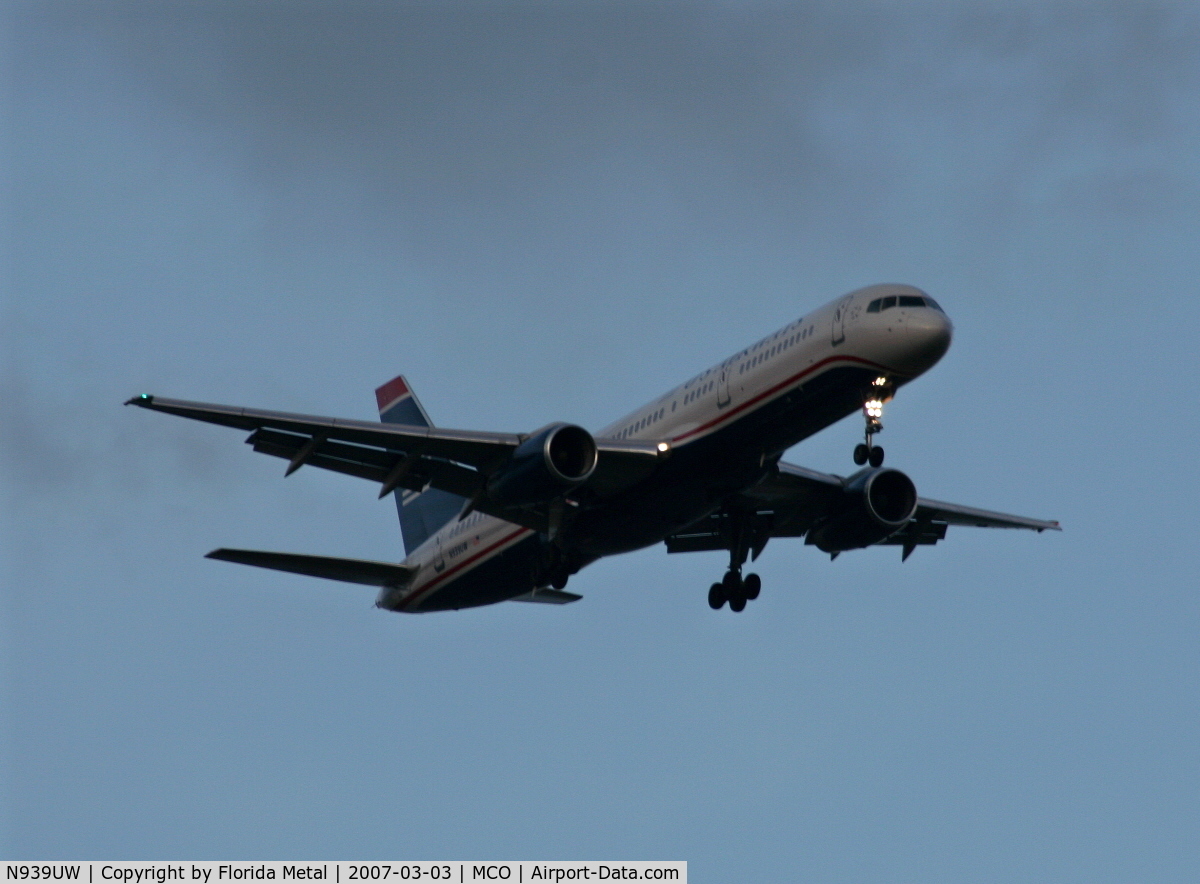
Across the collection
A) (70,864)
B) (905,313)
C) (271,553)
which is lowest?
(70,864)

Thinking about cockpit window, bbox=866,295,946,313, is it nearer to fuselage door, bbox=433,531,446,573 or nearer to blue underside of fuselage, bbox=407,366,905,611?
blue underside of fuselage, bbox=407,366,905,611

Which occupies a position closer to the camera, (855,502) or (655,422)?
(655,422)

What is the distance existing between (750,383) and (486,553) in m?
10.3

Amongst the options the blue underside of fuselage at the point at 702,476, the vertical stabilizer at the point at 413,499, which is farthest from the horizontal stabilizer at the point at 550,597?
the vertical stabilizer at the point at 413,499

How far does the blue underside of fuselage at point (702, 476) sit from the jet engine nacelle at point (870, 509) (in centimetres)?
528

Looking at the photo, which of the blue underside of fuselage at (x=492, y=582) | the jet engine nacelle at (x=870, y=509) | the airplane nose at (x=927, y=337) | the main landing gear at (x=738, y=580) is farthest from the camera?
the main landing gear at (x=738, y=580)

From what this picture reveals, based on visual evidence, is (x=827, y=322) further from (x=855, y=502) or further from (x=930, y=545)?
(x=930, y=545)

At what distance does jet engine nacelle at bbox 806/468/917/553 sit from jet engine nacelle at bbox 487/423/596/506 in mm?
9871

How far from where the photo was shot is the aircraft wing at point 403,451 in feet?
133

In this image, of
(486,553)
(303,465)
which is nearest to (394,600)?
(486,553)

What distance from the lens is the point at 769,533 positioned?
161 feet

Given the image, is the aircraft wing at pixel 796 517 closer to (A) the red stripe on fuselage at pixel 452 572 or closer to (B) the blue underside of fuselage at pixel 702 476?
(B) the blue underside of fuselage at pixel 702 476

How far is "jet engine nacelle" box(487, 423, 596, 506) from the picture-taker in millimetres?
40594

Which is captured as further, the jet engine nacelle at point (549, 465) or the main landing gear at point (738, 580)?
the main landing gear at point (738, 580)
